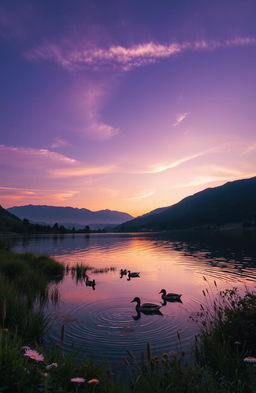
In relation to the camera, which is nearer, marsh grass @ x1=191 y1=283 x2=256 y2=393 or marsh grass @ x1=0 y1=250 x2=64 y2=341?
marsh grass @ x1=191 y1=283 x2=256 y2=393

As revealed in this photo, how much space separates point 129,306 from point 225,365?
13726 mm

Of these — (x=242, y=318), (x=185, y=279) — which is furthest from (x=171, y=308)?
(x=185, y=279)

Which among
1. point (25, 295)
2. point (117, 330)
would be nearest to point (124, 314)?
point (117, 330)

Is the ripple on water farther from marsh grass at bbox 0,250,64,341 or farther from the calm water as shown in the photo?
marsh grass at bbox 0,250,64,341

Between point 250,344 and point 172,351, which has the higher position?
point 250,344

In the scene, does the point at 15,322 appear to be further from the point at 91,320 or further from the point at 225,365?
the point at 225,365

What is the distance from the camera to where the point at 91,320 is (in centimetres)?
1845

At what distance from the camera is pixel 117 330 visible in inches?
656

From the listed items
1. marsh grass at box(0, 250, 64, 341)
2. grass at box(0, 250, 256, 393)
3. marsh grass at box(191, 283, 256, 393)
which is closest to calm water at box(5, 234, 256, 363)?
marsh grass at box(0, 250, 64, 341)

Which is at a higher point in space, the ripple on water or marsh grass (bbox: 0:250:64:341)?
marsh grass (bbox: 0:250:64:341)

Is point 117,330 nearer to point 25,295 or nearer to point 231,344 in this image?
point 231,344

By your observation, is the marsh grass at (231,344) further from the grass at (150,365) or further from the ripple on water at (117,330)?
the ripple on water at (117,330)

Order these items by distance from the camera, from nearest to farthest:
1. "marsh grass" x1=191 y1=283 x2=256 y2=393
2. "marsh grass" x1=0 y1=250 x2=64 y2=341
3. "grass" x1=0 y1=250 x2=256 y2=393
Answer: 1. "grass" x1=0 y1=250 x2=256 y2=393
2. "marsh grass" x1=191 y1=283 x2=256 y2=393
3. "marsh grass" x1=0 y1=250 x2=64 y2=341

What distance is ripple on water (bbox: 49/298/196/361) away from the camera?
13.7 meters
